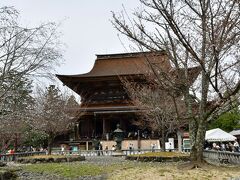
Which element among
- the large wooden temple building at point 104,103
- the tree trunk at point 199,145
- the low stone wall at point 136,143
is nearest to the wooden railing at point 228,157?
the tree trunk at point 199,145

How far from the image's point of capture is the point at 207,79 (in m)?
14.4

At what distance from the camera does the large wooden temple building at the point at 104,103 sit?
3919cm

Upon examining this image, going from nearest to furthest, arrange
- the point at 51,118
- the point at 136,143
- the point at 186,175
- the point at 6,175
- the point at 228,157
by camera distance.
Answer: the point at 186,175, the point at 6,175, the point at 228,157, the point at 51,118, the point at 136,143

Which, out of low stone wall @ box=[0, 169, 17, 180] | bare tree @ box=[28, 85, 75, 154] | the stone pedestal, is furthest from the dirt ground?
the stone pedestal

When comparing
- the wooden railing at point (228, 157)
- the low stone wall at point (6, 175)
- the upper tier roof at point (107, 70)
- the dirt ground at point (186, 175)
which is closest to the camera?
the dirt ground at point (186, 175)

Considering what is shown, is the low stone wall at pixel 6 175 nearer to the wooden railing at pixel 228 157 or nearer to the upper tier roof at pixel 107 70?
the wooden railing at pixel 228 157

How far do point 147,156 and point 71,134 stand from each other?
21.7 meters

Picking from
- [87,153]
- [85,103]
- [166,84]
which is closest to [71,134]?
[85,103]

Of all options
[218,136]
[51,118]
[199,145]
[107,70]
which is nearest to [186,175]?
[199,145]

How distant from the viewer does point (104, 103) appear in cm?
4159

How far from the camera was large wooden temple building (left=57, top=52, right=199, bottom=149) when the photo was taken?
39.2 m

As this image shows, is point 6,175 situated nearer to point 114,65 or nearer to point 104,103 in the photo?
point 104,103

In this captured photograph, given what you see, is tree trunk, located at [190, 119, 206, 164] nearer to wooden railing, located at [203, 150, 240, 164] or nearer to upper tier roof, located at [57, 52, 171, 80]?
wooden railing, located at [203, 150, 240, 164]

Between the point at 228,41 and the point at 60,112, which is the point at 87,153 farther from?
the point at 228,41
